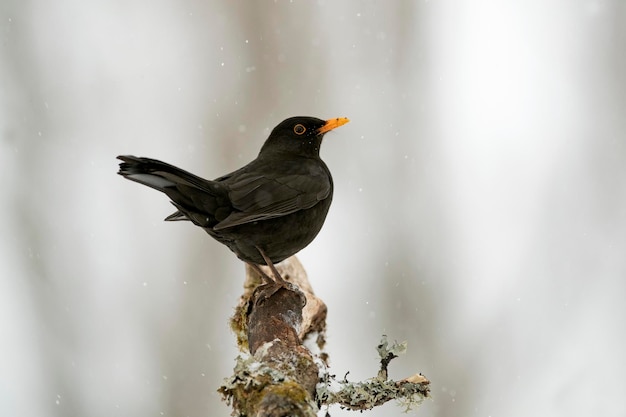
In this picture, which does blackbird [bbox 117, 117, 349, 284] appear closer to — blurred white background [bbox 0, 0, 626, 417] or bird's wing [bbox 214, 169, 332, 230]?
bird's wing [bbox 214, 169, 332, 230]

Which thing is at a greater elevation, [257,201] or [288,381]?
[257,201]

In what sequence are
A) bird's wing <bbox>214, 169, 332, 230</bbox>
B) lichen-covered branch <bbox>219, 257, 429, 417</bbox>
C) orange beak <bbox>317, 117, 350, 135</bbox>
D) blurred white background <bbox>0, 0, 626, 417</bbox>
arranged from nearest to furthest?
lichen-covered branch <bbox>219, 257, 429, 417</bbox> → bird's wing <bbox>214, 169, 332, 230</bbox> → orange beak <bbox>317, 117, 350, 135</bbox> → blurred white background <bbox>0, 0, 626, 417</bbox>

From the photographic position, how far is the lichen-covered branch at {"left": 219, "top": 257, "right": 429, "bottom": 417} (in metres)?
2.51

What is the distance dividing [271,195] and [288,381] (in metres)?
1.94

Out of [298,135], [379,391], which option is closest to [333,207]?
[298,135]

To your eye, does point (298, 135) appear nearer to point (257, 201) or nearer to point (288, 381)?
point (257, 201)

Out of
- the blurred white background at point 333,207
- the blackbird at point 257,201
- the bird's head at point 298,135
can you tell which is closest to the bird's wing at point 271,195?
the blackbird at point 257,201

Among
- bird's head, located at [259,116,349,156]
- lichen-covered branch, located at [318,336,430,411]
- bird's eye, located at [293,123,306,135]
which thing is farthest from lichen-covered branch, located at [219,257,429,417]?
bird's eye, located at [293,123,306,135]

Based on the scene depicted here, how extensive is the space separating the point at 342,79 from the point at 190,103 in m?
2.17

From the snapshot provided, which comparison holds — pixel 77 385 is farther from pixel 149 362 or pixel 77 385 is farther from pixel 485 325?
pixel 485 325

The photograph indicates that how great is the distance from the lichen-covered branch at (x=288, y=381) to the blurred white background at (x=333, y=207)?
3783 millimetres

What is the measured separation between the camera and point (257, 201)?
426 cm

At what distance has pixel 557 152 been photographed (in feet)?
27.3

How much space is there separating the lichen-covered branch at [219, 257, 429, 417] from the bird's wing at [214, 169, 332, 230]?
568mm
